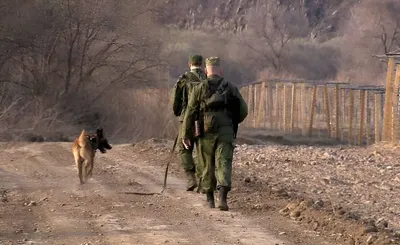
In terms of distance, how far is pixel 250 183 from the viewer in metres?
13.3

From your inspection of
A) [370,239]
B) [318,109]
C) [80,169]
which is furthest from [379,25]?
[370,239]

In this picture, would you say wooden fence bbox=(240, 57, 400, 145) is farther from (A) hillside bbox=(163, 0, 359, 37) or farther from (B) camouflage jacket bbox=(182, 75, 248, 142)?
(A) hillside bbox=(163, 0, 359, 37)

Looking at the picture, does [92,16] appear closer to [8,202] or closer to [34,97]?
[34,97]

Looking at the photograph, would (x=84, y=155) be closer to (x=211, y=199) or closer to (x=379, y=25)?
(x=211, y=199)

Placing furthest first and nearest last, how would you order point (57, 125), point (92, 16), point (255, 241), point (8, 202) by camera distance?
point (92, 16) → point (57, 125) → point (8, 202) → point (255, 241)

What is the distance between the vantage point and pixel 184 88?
38.6 ft

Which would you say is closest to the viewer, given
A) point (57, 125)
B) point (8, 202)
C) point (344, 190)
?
point (8, 202)

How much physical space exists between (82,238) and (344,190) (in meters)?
5.09

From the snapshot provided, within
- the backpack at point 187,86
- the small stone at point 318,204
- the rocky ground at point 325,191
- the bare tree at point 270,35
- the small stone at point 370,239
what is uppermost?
the bare tree at point 270,35

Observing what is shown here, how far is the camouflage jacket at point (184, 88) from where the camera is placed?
1158 cm

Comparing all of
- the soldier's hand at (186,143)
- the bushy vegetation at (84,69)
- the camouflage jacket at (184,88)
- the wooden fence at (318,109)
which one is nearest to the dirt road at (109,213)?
the soldier's hand at (186,143)

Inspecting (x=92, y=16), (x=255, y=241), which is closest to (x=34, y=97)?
(x=92, y=16)

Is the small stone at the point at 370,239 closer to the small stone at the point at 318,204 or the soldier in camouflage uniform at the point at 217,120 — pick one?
the small stone at the point at 318,204

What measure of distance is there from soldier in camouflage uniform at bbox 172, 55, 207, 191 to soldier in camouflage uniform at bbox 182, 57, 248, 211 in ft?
2.58
